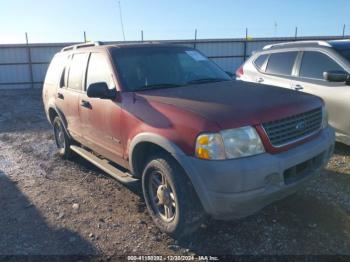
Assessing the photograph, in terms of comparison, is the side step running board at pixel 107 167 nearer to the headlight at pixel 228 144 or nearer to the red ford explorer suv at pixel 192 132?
the red ford explorer suv at pixel 192 132

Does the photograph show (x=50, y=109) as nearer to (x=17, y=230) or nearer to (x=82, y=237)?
(x=17, y=230)

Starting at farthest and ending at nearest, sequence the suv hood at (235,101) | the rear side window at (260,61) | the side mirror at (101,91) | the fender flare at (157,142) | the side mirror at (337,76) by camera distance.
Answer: the rear side window at (260,61) → the side mirror at (337,76) → the side mirror at (101,91) → the fender flare at (157,142) → the suv hood at (235,101)

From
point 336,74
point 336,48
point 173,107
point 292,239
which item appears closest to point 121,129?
point 173,107

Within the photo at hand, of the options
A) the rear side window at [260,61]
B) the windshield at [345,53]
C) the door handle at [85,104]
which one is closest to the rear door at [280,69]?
the rear side window at [260,61]

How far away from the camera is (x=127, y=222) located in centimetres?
391

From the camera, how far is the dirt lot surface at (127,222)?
11.1 feet

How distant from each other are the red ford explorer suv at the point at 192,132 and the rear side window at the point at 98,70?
0.01 metres

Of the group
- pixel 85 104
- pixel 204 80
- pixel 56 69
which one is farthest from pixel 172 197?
pixel 56 69

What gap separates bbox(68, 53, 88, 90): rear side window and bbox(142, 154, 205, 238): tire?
1.99m

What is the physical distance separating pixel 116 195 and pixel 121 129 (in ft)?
3.74

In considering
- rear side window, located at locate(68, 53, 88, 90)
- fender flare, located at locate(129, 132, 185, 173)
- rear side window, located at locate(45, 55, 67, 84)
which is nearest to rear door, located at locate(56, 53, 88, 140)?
rear side window, located at locate(68, 53, 88, 90)

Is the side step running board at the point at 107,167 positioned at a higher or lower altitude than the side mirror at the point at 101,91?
lower

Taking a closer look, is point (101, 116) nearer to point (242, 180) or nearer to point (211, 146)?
point (211, 146)

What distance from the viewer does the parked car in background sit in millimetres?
5266
